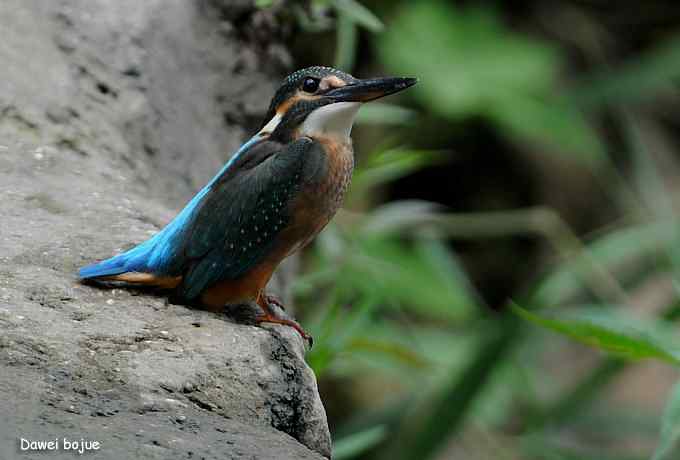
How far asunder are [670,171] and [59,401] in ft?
22.8

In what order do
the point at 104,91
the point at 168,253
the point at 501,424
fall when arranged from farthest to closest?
the point at 501,424
the point at 104,91
the point at 168,253

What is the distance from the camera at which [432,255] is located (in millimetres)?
5469

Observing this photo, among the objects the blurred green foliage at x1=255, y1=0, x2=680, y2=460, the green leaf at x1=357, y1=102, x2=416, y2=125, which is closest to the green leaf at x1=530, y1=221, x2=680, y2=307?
the blurred green foliage at x1=255, y1=0, x2=680, y2=460

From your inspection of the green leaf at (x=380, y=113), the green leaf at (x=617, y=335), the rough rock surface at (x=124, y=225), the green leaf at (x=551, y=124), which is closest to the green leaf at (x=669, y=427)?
the green leaf at (x=617, y=335)

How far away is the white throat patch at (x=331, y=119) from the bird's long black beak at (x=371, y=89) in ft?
0.07

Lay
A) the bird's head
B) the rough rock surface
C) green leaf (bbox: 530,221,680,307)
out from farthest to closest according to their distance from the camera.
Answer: green leaf (bbox: 530,221,680,307), the bird's head, the rough rock surface

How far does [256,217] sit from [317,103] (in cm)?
38

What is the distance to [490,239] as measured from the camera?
27.1ft

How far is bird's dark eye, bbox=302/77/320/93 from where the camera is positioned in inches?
117

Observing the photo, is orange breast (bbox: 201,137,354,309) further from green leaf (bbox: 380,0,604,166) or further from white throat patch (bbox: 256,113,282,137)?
green leaf (bbox: 380,0,604,166)

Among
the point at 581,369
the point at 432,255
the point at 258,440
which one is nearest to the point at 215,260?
the point at 258,440

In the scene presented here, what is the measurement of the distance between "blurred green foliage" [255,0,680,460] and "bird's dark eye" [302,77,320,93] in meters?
0.84

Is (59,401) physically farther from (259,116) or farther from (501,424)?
(501,424)

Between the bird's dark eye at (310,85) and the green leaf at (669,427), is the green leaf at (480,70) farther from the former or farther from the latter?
the green leaf at (669,427)
